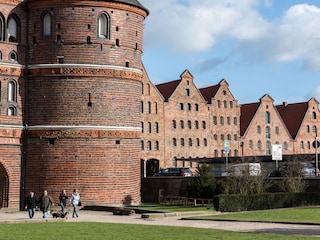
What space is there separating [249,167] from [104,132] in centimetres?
924

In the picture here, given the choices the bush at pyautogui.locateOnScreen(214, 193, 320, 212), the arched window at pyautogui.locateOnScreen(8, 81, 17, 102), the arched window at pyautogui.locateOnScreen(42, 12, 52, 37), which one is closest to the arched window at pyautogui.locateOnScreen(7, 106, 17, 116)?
the arched window at pyautogui.locateOnScreen(8, 81, 17, 102)

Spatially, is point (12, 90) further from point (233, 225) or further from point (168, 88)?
point (168, 88)

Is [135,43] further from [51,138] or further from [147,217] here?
[147,217]

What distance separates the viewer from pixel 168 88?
2879 inches

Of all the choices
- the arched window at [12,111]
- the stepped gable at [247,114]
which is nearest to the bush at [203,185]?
the arched window at [12,111]

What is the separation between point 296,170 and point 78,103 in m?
14.2

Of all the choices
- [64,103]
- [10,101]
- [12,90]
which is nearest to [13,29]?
[12,90]

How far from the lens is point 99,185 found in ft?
117

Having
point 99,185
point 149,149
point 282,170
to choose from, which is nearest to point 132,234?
point 99,185

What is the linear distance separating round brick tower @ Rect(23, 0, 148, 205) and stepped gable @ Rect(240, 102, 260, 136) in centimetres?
4566

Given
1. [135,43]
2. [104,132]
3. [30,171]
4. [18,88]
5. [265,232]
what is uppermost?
[135,43]

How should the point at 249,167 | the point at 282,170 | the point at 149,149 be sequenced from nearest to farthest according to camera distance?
1. the point at 249,167
2. the point at 282,170
3. the point at 149,149

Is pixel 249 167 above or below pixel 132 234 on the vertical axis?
above

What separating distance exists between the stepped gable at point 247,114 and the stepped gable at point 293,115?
8064 millimetres
